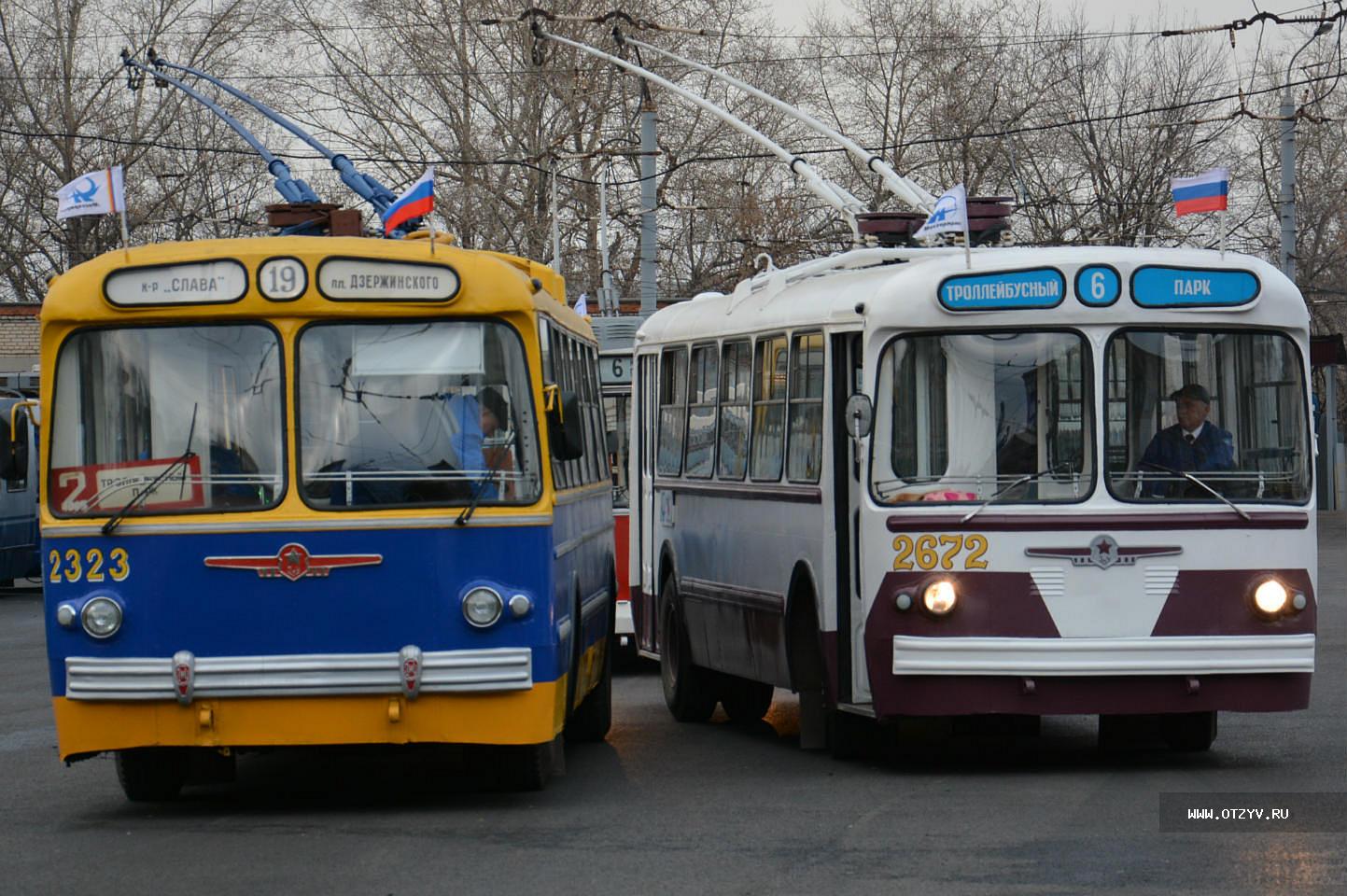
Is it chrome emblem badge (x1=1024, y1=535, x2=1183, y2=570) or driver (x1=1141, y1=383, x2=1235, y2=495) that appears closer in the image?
chrome emblem badge (x1=1024, y1=535, x2=1183, y2=570)

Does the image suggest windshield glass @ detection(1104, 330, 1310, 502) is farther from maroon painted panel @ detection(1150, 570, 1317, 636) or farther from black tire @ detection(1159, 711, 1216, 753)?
black tire @ detection(1159, 711, 1216, 753)

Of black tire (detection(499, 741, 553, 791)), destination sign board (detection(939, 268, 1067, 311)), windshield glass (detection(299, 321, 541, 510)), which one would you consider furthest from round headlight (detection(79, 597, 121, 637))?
destination sign board (detection(939, 268, 1067, 311))

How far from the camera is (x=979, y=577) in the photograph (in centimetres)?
1116

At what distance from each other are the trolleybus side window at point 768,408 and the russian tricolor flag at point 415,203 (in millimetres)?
2278

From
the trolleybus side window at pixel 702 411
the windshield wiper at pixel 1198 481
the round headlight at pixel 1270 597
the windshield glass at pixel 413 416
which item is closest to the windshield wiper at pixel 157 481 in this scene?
the windshield glass at pixel 413 416

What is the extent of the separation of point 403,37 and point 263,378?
4060cm

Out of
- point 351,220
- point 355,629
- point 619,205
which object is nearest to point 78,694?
point 355,629

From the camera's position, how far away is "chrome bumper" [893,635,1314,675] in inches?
436

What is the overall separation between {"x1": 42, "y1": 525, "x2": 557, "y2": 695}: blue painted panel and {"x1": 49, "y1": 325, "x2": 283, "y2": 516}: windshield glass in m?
0.22

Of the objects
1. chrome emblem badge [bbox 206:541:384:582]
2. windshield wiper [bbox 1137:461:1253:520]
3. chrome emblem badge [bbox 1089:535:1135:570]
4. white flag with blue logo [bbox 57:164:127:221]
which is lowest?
chrome emblem badge [bbox 1089:535:1135:570]

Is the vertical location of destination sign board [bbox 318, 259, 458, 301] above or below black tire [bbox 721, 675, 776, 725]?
above

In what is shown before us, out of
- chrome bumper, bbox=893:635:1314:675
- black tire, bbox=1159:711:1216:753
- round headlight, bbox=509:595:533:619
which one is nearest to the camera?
round headlight, bbox=509:595:533:619

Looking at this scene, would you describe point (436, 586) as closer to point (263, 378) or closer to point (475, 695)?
point (475, 695)

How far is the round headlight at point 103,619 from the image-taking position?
33.2 ft
